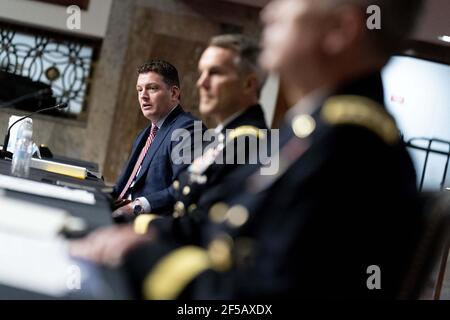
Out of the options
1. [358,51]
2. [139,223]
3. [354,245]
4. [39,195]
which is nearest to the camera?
[354,245]

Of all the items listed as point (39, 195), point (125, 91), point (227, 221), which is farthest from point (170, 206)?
point (125, 91)

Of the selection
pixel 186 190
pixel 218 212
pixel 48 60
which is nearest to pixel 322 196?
pixel 218 212

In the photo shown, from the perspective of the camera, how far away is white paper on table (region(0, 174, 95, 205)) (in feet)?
8.84

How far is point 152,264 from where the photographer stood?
1.41 m

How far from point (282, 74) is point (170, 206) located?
2.51m

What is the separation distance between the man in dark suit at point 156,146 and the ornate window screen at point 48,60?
5919 mm

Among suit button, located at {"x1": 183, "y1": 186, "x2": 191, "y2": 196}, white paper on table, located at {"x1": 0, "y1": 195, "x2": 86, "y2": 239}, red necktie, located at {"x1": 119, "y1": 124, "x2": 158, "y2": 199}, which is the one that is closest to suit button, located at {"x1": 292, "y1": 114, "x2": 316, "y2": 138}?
white paper on table, located at {"x1": 0, "y1": 195, "x2": 86, "y2": 239}

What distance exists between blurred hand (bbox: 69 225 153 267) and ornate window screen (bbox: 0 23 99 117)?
898 centimetres

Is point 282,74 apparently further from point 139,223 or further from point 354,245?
point 139,223

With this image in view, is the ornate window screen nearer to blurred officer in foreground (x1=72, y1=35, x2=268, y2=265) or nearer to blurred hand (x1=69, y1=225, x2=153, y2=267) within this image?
blurred officer in foreground (x1=72, y1=35, x2=268, y2=265)

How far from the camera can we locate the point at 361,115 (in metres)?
1.32

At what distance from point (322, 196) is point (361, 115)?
0.18m

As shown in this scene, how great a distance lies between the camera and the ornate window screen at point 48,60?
10242 mm

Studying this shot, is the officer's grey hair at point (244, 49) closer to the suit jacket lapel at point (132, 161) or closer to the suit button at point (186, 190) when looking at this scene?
the suit button at point (186, 190)
